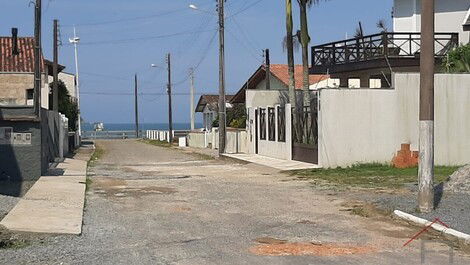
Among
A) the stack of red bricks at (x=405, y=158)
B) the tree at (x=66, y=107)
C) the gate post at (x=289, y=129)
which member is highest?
the tree at (x=66, y=107)

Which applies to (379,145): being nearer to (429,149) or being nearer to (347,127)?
(347,127)

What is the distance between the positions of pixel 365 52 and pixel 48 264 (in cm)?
2448

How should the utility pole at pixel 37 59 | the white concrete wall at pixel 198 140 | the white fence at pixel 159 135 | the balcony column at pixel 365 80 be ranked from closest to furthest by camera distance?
the utility pole at pixel 37 59 < the balcony column at pixel 365 80 < the white concrete wall at pixel 198 140 < the white fence at pixel 159 135

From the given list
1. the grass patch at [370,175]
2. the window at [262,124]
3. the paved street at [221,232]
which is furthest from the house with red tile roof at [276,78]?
the paved street at [221,232]

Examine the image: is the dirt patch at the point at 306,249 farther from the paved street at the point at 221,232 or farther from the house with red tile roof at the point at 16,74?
the house with red tile roof at the point at 16,74

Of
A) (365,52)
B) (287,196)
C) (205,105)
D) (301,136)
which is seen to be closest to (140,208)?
(287,196)

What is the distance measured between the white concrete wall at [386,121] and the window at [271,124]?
7855 mm

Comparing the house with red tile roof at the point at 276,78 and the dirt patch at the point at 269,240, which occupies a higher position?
the house with red tile roof at the point at 276,78

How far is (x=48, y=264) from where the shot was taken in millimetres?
8852

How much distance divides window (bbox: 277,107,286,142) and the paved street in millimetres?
12489

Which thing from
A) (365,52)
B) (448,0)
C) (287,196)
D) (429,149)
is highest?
(448,0)

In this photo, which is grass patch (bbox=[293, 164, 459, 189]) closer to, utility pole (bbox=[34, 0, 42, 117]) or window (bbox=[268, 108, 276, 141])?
window (bbox=[268, 108, 276, 141])

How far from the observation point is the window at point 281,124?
104ft

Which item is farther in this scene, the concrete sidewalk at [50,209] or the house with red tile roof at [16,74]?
the house with red tile roof at [16,74]
